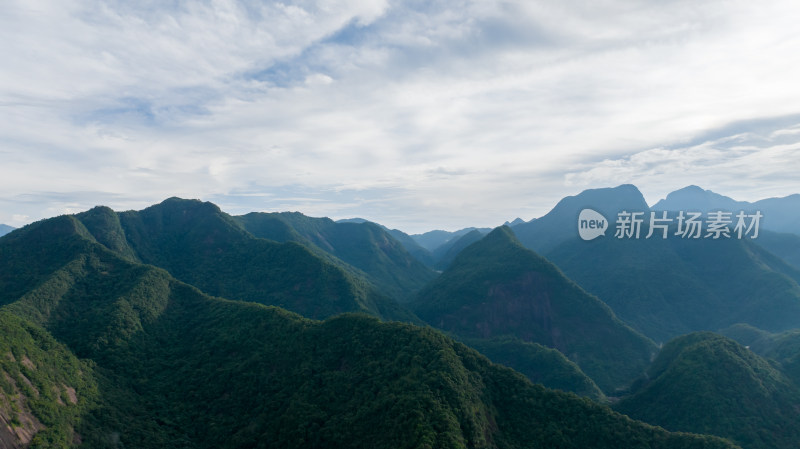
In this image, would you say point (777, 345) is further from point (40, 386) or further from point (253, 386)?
point (40, 386)

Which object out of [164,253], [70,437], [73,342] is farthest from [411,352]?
[164,253]

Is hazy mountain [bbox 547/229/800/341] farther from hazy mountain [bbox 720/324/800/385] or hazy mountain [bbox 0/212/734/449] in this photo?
hazy mountain [bbox 0/212/734/449]

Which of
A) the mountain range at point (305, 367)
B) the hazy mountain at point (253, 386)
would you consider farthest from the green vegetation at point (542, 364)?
the hazy mountain at point (253, 386)

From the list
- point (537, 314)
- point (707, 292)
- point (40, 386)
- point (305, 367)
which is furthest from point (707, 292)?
point (40, 386)

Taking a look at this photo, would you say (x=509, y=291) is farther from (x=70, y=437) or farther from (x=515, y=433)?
(x=70, y=437)

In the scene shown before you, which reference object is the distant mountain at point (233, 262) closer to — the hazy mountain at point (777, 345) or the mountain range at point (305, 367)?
the mountain range at point (305, 367)
